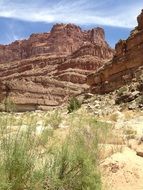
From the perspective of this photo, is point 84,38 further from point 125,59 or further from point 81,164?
point 81,164

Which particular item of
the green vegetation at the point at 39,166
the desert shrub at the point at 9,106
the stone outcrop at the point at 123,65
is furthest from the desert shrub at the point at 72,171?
the stone outcrop at the point at 123,65

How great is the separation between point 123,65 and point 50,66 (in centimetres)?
6694

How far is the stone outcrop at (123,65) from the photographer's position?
3941cm

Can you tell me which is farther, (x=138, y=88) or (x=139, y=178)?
(x=138, y=88)

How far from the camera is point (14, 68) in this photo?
114000 millimetres

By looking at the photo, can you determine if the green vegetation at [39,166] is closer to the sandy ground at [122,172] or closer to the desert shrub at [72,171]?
the desert shrub at [72,171]

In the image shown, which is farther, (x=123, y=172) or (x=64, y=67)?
(x=64, y=67)

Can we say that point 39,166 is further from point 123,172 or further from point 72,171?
point 123,172

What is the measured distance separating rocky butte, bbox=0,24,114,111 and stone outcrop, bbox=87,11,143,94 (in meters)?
10.3

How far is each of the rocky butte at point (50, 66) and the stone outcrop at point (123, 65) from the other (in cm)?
1034

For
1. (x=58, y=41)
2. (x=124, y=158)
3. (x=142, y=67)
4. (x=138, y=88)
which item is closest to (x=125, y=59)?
(x=142, y=67)

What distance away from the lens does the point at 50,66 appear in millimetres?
107500

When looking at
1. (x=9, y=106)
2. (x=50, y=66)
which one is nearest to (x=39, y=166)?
(x=9, y=106)

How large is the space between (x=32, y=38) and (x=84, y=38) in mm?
21073
